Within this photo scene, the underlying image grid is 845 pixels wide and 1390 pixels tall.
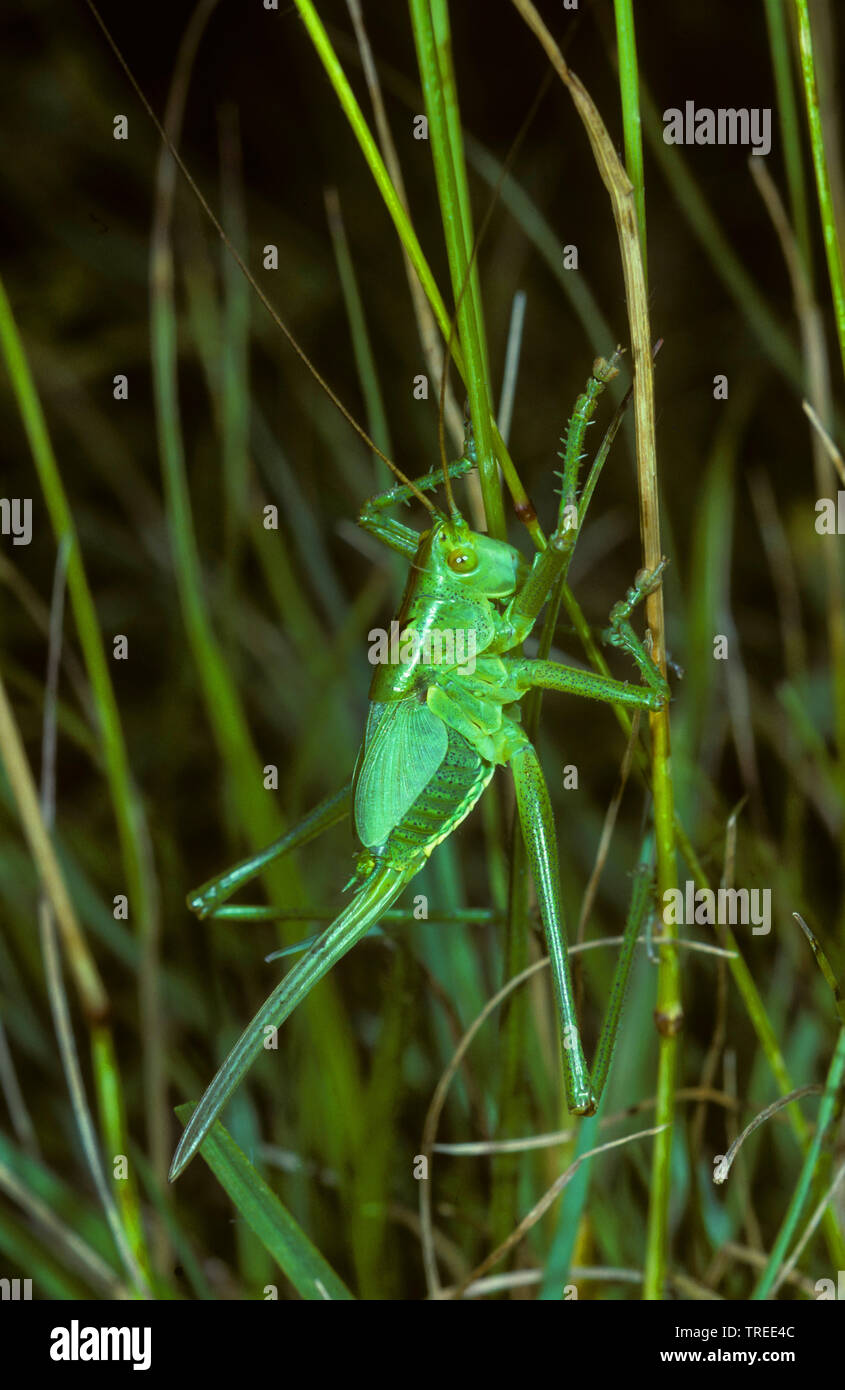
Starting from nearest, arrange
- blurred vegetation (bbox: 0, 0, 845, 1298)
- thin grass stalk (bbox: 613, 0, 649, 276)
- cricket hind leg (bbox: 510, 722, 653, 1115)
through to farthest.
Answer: thin grass stalk (bbox: 613, 0, 649, 276) < cricket hind leg (bbox: 510, 722, 653, 1115) < blurred vegetation (bbox: 0, 0, 845, 1298)

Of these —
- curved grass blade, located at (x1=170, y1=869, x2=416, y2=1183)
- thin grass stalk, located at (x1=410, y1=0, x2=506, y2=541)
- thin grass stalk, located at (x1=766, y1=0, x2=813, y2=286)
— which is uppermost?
thin grass stalk, located at (x1=766, y1=0, x2=813, y2=286)

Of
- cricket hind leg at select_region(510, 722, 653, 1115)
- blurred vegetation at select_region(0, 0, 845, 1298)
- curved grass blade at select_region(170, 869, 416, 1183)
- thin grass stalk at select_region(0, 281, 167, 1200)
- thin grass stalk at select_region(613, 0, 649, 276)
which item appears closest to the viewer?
thin grass stalk at select_region(613, 0, 649, 276)

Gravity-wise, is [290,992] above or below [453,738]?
below

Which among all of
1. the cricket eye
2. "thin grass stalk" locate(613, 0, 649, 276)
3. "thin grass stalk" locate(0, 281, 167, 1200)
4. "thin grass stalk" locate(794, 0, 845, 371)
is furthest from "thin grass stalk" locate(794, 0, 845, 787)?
"thin grass stalk" locate(0, 281, 167, 1200)

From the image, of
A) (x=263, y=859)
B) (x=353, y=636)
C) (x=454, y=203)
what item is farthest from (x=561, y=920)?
(x=353, y=636)

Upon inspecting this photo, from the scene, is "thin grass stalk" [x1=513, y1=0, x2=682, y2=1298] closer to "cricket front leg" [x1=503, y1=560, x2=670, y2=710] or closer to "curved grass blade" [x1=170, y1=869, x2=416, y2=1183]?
"cricket front leg" [x1=503, y1=560, x2=670, y2=710]

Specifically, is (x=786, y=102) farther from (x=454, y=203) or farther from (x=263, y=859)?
(x=263, y=859)
